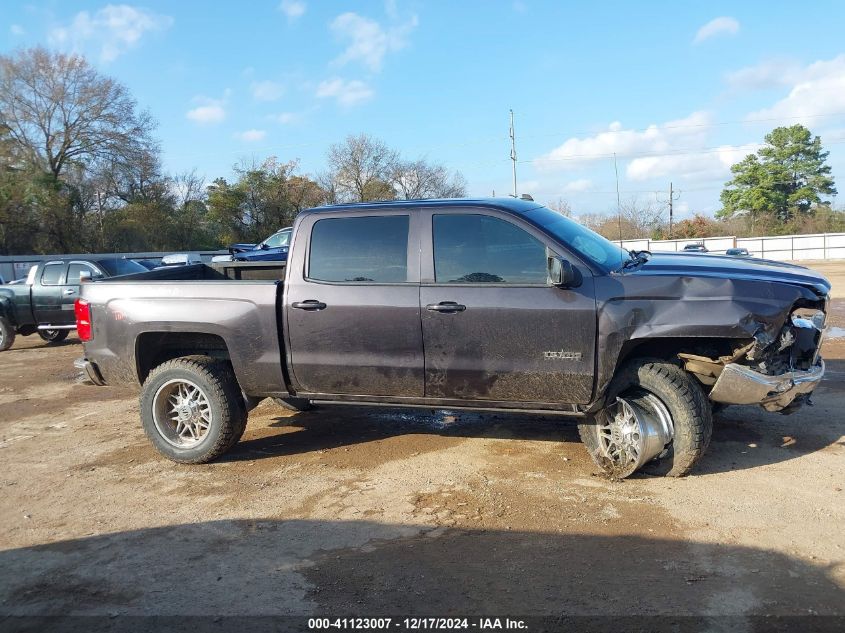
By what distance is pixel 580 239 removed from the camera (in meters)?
5.15

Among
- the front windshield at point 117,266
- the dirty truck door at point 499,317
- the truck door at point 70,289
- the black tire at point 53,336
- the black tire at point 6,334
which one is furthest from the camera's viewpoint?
the black tire at point 53,336

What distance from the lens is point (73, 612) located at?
338cm

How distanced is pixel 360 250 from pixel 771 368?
3.09m

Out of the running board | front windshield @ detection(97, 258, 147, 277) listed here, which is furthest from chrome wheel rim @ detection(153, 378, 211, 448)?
front windshield @ detection(97, 258, 147, 277)

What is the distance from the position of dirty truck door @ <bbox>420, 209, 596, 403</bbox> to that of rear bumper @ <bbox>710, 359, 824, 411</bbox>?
895 mm

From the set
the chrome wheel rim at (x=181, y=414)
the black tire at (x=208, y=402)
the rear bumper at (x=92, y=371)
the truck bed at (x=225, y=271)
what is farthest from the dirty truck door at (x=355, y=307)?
the rear bumper at (x=92, y=371)

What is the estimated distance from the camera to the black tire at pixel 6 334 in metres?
12.9

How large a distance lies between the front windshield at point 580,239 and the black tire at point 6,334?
11648 millimetres

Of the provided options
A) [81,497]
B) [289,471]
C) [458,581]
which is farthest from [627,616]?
[81,497]

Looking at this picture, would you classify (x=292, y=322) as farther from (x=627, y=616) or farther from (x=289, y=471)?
(x=627, y=616)

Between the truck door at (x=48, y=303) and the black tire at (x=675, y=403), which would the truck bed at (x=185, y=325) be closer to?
the black tire at (x=675, y=403)

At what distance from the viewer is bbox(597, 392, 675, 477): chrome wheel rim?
467 cm

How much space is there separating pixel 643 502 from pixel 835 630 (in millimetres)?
1538

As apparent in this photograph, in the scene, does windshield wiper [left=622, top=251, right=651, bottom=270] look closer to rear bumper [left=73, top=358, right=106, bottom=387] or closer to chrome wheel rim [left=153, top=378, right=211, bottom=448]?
chrome wheel rim [left=153, top=378, right=211, bottom=448]
